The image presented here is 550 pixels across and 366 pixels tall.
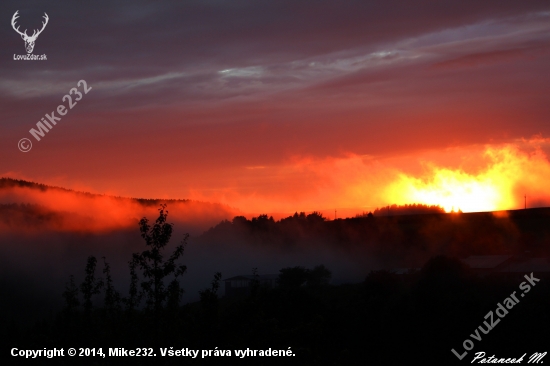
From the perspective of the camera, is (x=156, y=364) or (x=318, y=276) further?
(x=318, y=276)

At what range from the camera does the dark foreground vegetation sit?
31094 mm

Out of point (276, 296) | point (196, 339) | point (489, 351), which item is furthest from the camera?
point (276, 296)

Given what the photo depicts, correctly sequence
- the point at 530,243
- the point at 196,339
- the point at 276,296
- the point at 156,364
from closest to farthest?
1. the point at 156,364
2. the point at 196,339
3. the point at 276,296
4. the point at 530,243

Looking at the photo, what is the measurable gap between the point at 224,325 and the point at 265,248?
165 metres

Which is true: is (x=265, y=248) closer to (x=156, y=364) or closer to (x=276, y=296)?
(x=276, y=296)

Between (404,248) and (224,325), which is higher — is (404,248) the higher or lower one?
the higher one

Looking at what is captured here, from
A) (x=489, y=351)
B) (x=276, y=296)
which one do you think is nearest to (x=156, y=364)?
(x=489, y=351)

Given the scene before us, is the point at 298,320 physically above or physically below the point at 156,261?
below

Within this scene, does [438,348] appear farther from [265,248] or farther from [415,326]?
[265,248]

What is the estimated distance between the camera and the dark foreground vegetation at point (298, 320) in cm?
3109

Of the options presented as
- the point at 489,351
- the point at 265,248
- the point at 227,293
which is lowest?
the point at 489,351

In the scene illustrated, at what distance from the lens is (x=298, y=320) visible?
58.1m

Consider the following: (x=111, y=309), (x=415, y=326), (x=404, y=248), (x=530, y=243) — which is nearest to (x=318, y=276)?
(x=404, y=248)

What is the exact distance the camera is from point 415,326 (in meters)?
56.7
